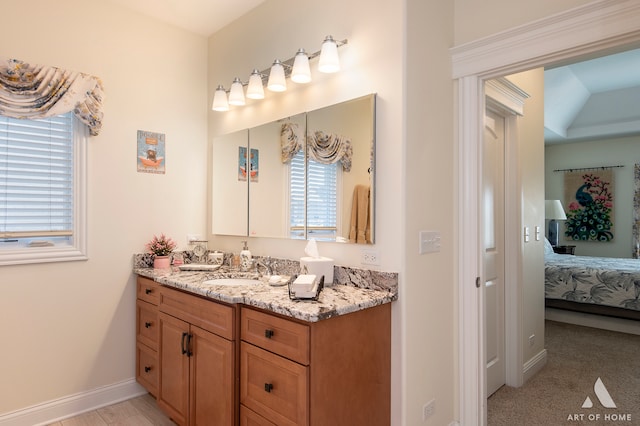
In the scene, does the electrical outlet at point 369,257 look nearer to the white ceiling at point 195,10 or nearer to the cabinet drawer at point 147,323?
the cabinet drawer at point 147,323

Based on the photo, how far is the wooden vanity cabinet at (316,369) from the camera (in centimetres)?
151

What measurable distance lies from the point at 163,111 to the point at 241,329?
1985 millimetres

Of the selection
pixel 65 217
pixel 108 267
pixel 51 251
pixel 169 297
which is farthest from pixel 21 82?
pixel 169 297

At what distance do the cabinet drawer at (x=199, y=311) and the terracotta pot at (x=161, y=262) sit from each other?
38 cm

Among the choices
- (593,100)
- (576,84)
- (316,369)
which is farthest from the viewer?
(593,100)

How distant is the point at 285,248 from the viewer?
251 centimetres

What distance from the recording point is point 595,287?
4.32 m

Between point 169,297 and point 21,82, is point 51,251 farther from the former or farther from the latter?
point 21,82

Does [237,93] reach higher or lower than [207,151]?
higher

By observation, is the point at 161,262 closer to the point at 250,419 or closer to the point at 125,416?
the point at 125,416

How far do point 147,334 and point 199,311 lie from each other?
851 millimetres

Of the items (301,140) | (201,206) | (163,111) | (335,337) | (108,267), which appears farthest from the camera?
(201,206)

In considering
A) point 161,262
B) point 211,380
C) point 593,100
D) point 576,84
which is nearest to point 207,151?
point 161,262

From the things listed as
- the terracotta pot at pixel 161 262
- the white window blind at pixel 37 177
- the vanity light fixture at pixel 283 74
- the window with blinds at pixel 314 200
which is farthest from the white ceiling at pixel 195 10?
the terracotta pot at pixel 161 262
